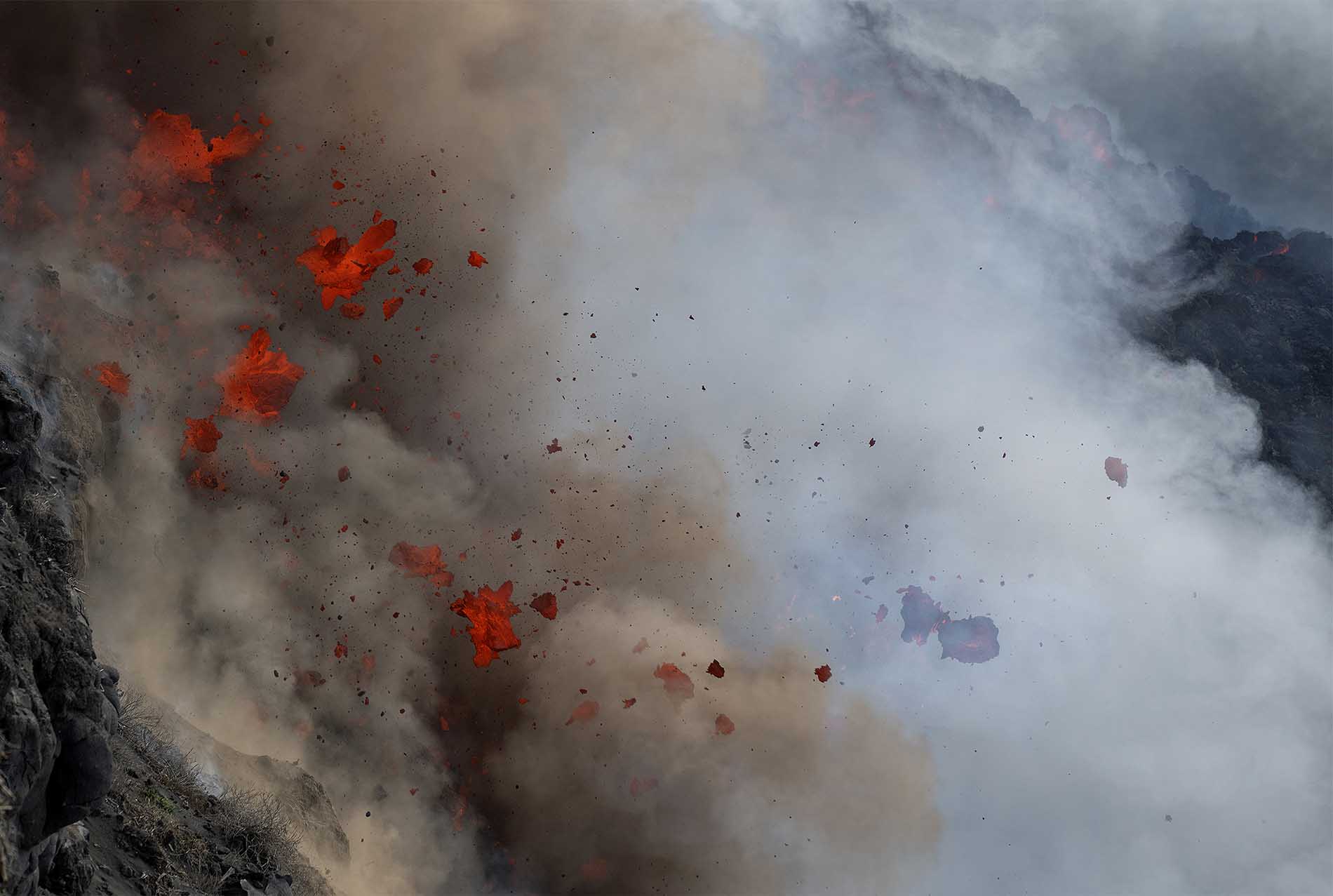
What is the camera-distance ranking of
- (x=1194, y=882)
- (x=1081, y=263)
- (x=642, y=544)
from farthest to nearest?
(x=1081, y=263)
(x=1194, y=882)
(x=642, y=544)

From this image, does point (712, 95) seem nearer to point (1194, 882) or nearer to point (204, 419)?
point (204, 419)

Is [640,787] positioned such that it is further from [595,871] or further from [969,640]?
[969,640]

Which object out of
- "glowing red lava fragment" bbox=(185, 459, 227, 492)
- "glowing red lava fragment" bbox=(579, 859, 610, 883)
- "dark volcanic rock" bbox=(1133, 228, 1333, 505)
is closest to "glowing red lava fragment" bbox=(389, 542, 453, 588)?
"glowing red lava fragment" bbox=(185, 459, 227, 492)

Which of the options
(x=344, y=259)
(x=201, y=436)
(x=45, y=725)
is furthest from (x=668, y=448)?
(x=45, y=725)

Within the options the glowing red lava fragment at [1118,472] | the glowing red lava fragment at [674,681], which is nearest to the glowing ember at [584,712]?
the glowing red lava fragment at [674,681]

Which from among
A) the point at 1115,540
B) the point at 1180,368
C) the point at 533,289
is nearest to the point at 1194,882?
the point at 1115,540
